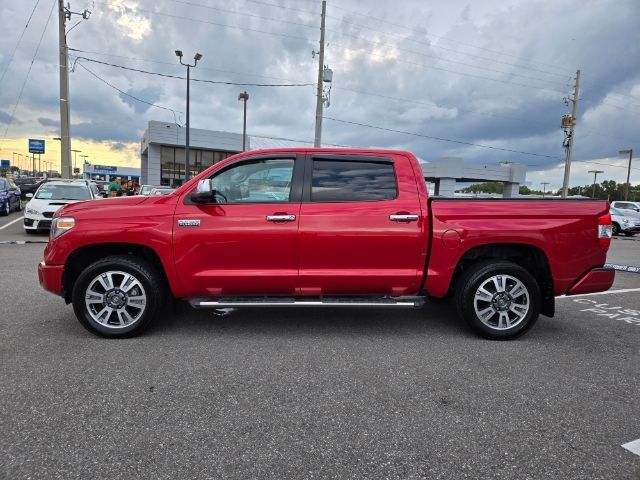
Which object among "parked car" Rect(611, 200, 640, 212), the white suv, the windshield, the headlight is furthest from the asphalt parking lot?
"parked car" Rect(611, 200, 640, 212)

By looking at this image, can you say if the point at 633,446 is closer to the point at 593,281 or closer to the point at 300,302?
the point at 593,281

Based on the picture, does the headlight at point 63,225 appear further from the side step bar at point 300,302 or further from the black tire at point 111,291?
the side step bar at point 300,302

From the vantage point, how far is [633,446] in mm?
2541

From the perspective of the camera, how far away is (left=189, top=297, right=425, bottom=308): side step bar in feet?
13.5

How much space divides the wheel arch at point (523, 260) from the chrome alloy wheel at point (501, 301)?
0.28 meters

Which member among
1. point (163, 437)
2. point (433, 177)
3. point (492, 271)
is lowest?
point (163, 437)

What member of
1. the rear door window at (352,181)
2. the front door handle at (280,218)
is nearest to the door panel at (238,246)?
the front door handle at (280,218)

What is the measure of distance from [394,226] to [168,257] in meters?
2.20

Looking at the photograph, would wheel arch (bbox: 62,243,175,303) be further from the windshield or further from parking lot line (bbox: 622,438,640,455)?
the windshield

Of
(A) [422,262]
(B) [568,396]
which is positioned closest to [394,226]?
(A) [422,262]

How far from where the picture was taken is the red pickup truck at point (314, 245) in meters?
4.09

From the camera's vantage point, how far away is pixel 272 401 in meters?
3.00

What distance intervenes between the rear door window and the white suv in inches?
372

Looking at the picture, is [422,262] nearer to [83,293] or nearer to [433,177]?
[83,293]
